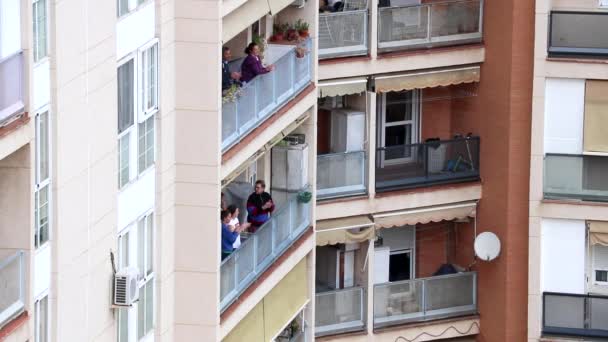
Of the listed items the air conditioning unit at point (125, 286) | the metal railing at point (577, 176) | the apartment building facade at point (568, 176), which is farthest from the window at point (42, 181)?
the metal railing at point (577, 176)

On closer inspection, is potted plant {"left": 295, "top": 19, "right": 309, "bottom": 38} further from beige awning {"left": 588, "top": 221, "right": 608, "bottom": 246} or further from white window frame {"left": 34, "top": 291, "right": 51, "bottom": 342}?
white window frame {"left": 34, "top": 291, "right": 51, "bottom": 342}

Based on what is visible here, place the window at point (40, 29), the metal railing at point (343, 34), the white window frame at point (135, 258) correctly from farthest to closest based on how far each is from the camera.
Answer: the metal railing at point (343, 34), the white window frame at point (135, 258), the window at point (40, 29)

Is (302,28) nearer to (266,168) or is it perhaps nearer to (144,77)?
(266,168)

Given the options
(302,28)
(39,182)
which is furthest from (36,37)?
(302,28)

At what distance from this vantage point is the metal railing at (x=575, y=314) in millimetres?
49500

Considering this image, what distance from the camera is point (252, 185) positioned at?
4350 cm

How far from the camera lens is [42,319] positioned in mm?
33188

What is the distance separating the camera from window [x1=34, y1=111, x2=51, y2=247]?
32.4 meters

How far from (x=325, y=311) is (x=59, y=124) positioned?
16.7 meters

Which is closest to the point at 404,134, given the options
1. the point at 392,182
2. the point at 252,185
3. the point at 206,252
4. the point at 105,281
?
the point at 392,182

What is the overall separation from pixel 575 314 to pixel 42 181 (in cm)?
1920

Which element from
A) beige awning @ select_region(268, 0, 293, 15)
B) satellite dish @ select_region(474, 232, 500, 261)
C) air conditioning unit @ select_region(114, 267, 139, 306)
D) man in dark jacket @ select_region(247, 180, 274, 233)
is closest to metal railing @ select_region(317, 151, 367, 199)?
satellite dish @ select_region(474, 232, 500, 261)

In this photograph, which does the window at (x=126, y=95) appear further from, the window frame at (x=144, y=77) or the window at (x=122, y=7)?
the window at (x=122, y=7)

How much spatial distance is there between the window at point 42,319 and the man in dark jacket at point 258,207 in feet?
29.7
